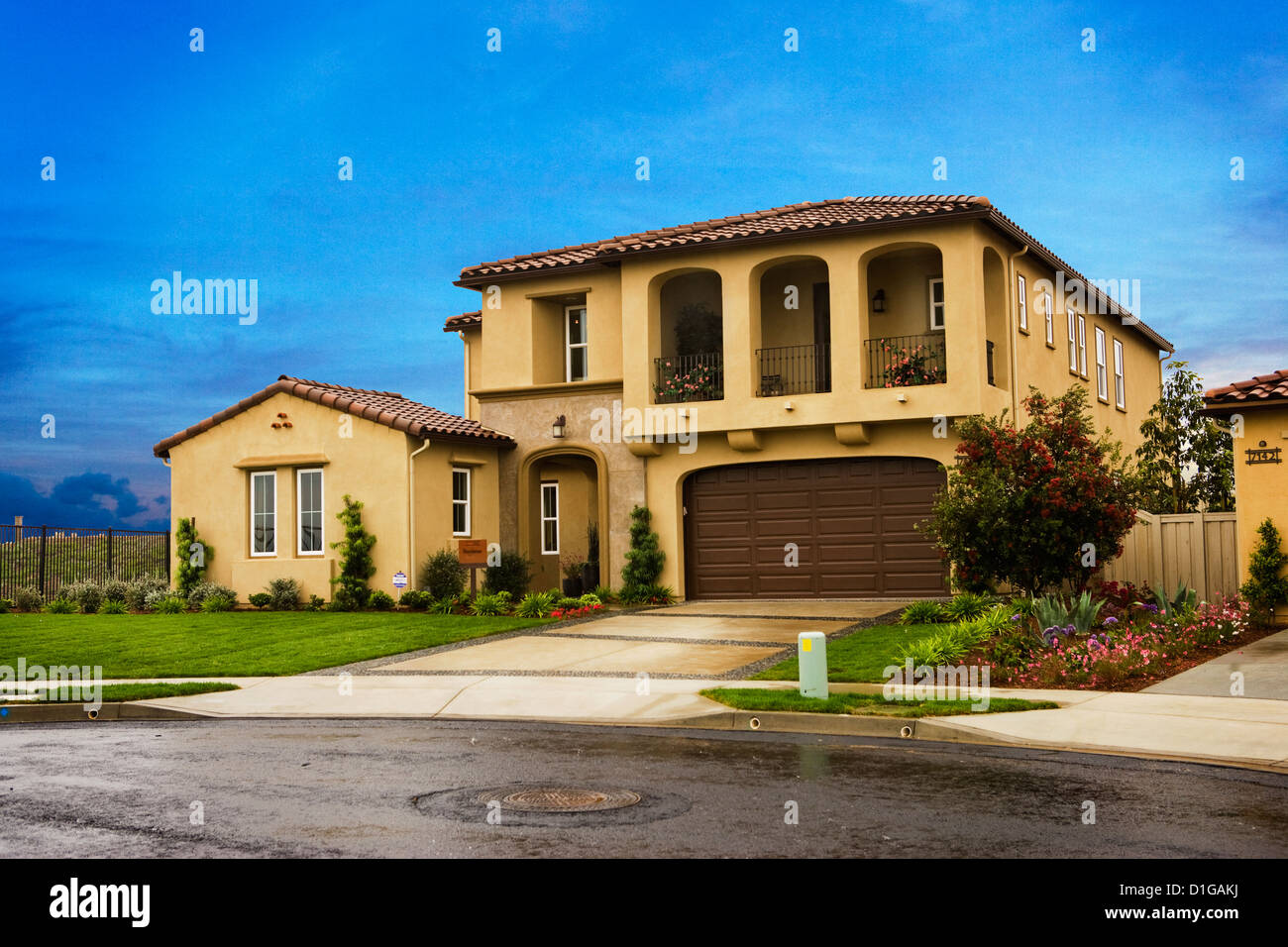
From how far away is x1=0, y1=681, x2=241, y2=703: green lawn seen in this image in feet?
44.3

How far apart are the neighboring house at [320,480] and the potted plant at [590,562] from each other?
2.33 meters

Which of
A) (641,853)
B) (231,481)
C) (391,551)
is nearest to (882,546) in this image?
(391,551)

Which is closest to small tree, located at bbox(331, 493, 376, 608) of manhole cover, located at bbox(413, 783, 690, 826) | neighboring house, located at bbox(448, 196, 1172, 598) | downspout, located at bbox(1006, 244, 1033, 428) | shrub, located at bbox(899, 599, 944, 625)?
neighboring house, located at bbox(448, 196, 1172, 598)

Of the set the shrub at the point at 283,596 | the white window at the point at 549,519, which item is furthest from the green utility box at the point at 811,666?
the white window at the point at 549,519

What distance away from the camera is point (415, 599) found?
77.8ft

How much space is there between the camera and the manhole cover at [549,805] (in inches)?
288

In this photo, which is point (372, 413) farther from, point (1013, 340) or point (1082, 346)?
point (1082, 346)

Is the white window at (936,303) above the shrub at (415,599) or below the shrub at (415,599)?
above

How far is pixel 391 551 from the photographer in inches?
953

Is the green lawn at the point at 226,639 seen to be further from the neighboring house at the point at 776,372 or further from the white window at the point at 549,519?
the white window at the point at 549,519

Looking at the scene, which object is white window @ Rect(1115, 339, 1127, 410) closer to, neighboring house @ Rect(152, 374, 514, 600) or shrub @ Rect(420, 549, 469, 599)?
neighboring house @ Rect(152, 374, 514, 600)

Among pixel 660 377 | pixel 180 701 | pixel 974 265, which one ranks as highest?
pixel 974 265
